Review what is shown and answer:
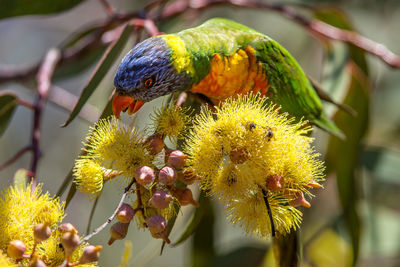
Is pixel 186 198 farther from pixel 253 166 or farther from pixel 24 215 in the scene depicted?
pixel 24 215

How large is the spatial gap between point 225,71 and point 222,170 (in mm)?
364

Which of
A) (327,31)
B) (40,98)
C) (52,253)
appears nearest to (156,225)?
(52,253)

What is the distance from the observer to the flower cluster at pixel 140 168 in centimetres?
86

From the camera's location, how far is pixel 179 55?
1.10m

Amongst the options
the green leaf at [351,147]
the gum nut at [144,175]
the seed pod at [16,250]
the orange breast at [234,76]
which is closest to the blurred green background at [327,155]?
the green leaf at [351,147]

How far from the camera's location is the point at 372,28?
3027mm

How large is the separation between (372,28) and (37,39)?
2542 mm

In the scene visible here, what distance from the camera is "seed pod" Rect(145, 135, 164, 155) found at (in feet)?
3.08

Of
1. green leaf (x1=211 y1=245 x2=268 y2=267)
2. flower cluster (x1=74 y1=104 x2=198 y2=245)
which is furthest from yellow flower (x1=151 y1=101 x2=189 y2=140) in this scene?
green leaf (x1=211 y1=245 x2=268 y2=267)

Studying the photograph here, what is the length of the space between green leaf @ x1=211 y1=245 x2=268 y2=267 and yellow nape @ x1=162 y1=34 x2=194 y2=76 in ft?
3.21

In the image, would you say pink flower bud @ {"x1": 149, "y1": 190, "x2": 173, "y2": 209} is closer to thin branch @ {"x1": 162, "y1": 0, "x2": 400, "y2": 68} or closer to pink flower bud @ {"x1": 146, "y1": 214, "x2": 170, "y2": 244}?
pink flower bud @ {"x1": 146, "y1": 214, "x2": 170, "y2": 244}

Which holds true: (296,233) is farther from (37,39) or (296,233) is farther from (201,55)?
(37,39)

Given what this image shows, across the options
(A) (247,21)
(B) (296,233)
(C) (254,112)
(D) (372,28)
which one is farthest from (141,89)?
(D) (372,28)

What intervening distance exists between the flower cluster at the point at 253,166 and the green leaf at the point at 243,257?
3.29 ft
